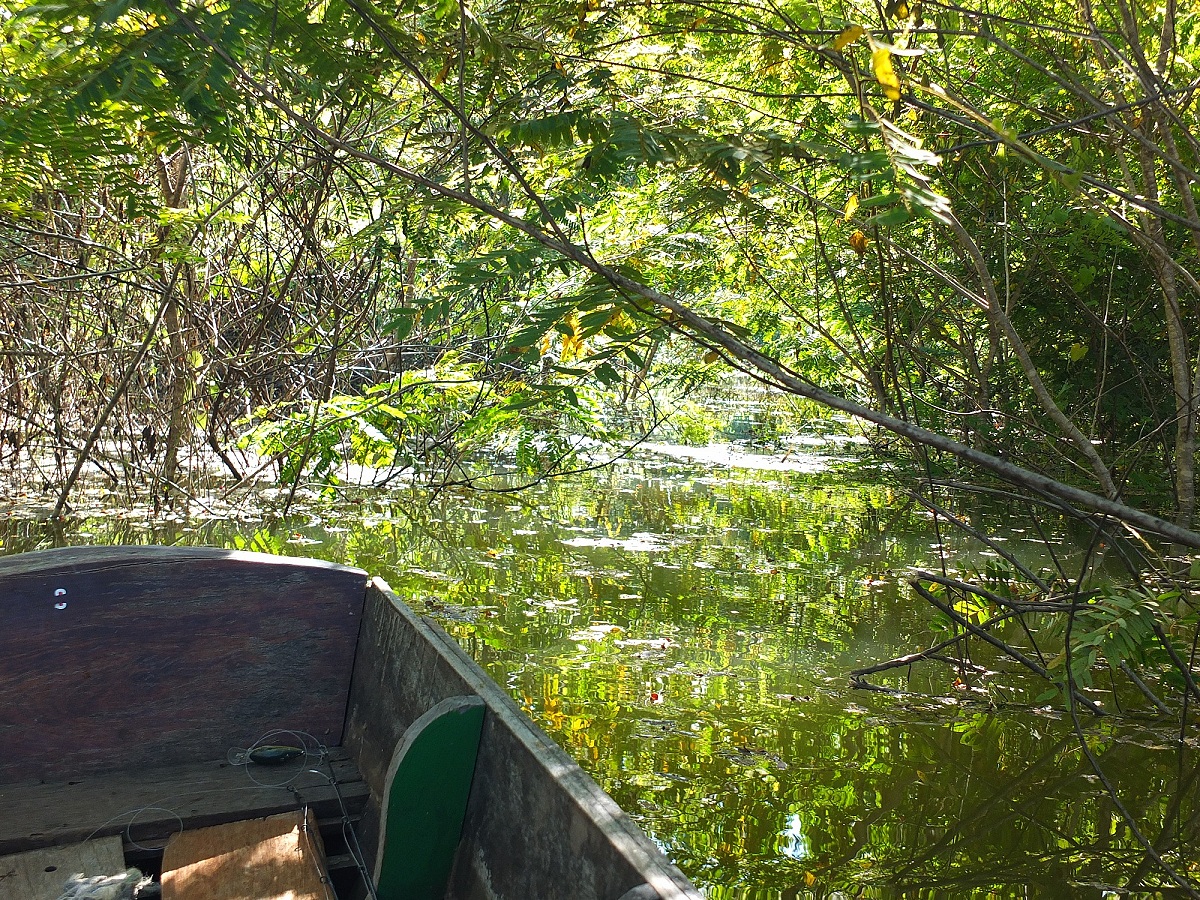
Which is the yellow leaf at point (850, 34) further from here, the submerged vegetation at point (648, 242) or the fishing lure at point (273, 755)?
the fishing lure at point (273, 755)

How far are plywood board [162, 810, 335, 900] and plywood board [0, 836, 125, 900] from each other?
0.13m

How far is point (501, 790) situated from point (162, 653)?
4.15 feet

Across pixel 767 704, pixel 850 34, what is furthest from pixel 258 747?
pixel 850 34

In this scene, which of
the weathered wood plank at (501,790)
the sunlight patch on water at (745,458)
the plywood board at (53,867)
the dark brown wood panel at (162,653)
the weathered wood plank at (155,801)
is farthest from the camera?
the sunlight patch on water at (745,458)

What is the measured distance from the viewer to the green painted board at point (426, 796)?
228 centimetres

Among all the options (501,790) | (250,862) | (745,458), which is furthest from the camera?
(745,458)

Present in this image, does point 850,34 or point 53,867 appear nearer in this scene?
Answer: point 850,34

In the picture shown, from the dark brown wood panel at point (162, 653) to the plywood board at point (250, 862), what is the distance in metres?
0.47

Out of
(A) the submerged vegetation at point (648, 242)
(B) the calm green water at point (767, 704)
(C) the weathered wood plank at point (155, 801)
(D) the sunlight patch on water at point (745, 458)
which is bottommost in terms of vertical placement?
(D) the sunlight patch on water at point (745, 458)

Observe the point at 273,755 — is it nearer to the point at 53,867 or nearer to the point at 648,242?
the point at 53,867

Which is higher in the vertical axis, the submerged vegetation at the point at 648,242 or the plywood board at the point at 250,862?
the submerged vegetation at the point at 648,242

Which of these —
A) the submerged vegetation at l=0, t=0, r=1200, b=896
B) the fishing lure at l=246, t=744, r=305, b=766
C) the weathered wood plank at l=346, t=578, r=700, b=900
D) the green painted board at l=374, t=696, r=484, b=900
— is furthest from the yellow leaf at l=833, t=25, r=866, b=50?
the fishing lure at l=246, t=744, r=305, b=766

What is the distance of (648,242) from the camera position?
7.47 meters

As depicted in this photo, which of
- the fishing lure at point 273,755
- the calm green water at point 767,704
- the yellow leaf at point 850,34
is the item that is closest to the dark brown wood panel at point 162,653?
the fishing lure at point 273,755
